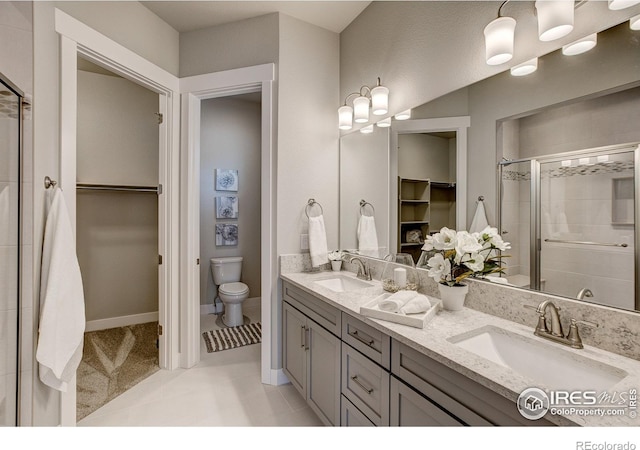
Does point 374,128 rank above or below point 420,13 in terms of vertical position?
below

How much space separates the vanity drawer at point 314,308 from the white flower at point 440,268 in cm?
52

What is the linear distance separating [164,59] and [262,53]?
31.3 inches

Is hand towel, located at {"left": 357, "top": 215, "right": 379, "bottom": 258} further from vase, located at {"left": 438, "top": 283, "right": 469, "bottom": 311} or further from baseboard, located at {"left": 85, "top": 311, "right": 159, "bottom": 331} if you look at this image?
baseboard, located at {"left": 85, "top": 311, "right": 159, "bottom": 331}

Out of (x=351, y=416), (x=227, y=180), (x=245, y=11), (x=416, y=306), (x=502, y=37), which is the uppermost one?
(x=245, y=11)

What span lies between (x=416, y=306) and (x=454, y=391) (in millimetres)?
367

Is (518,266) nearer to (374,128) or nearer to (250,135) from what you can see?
(374,128)

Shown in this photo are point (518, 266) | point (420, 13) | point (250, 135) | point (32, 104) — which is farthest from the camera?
point (250, 135)

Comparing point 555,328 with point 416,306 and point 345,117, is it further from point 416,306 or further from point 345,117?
point 345,117

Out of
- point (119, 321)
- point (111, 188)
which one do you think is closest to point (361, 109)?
point (111, 188)

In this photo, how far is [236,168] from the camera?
12.5ft

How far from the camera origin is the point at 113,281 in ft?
10.3

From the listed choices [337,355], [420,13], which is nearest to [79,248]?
[337,355]

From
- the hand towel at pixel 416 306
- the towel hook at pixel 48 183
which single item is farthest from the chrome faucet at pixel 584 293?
→ the towel hook at pixel 48 183

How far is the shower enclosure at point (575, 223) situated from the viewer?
0.98m
